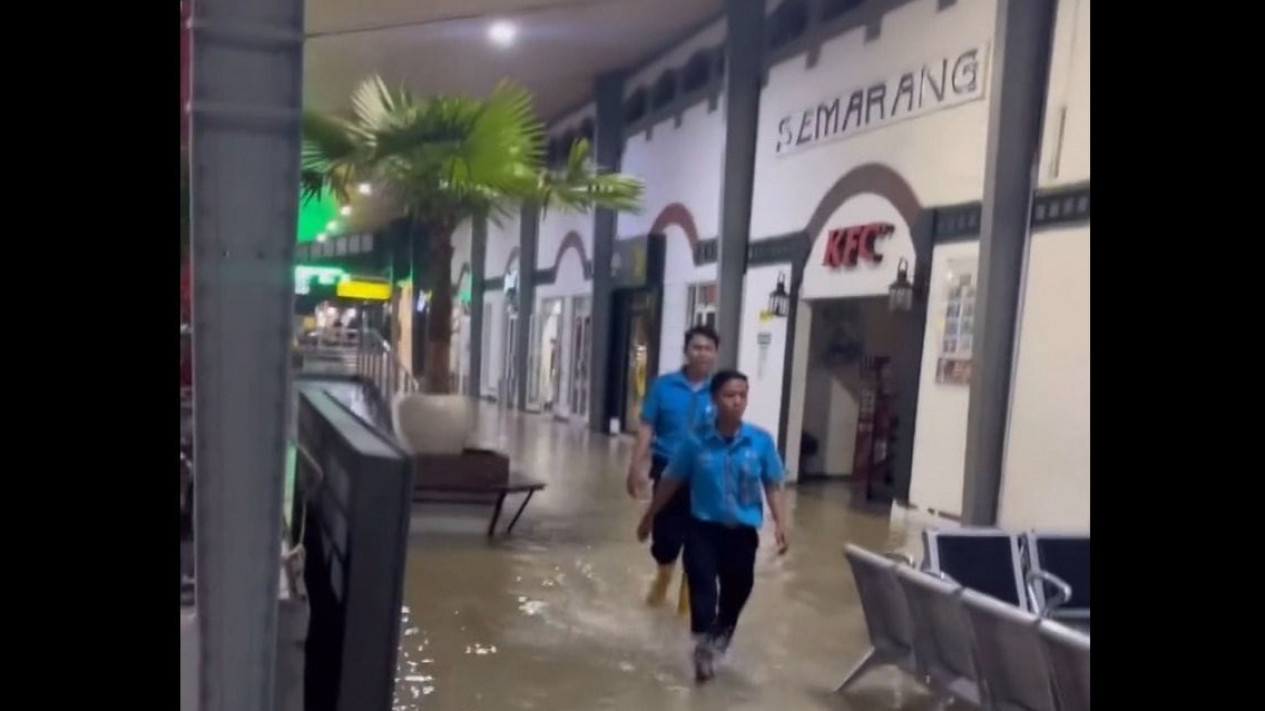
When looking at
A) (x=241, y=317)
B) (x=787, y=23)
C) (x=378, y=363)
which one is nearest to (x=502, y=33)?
(x=787, y=23)

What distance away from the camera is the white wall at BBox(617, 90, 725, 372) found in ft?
54.0

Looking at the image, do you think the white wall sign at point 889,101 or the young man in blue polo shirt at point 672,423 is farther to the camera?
the white wall sign at point 889,101

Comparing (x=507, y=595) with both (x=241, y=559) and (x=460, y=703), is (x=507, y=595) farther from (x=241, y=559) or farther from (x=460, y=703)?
(x=241, y=559)

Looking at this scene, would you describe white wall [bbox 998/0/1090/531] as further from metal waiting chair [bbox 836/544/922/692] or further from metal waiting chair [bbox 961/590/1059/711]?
metal waiting chair [bbox 961/590/1059/711]

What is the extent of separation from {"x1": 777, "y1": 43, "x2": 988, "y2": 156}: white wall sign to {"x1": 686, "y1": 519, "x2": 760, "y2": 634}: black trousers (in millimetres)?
6210

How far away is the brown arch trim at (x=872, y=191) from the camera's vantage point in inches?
448

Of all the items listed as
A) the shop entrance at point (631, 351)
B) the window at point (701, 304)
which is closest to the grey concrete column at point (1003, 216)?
the window at point (701, 304)

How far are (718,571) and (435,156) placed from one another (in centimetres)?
497

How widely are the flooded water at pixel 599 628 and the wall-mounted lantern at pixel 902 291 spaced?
2.01m

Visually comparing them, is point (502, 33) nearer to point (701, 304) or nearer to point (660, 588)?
point (701, 304)

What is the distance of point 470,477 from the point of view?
9461 mm

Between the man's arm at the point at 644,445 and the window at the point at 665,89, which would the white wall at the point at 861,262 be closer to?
the man's arm at the point at 644,445

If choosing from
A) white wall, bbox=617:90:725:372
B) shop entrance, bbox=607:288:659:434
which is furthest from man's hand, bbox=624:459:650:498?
shop entrance, bbox=607:288:659:434

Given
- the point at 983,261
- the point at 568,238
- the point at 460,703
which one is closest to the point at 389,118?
the point at 983,261
